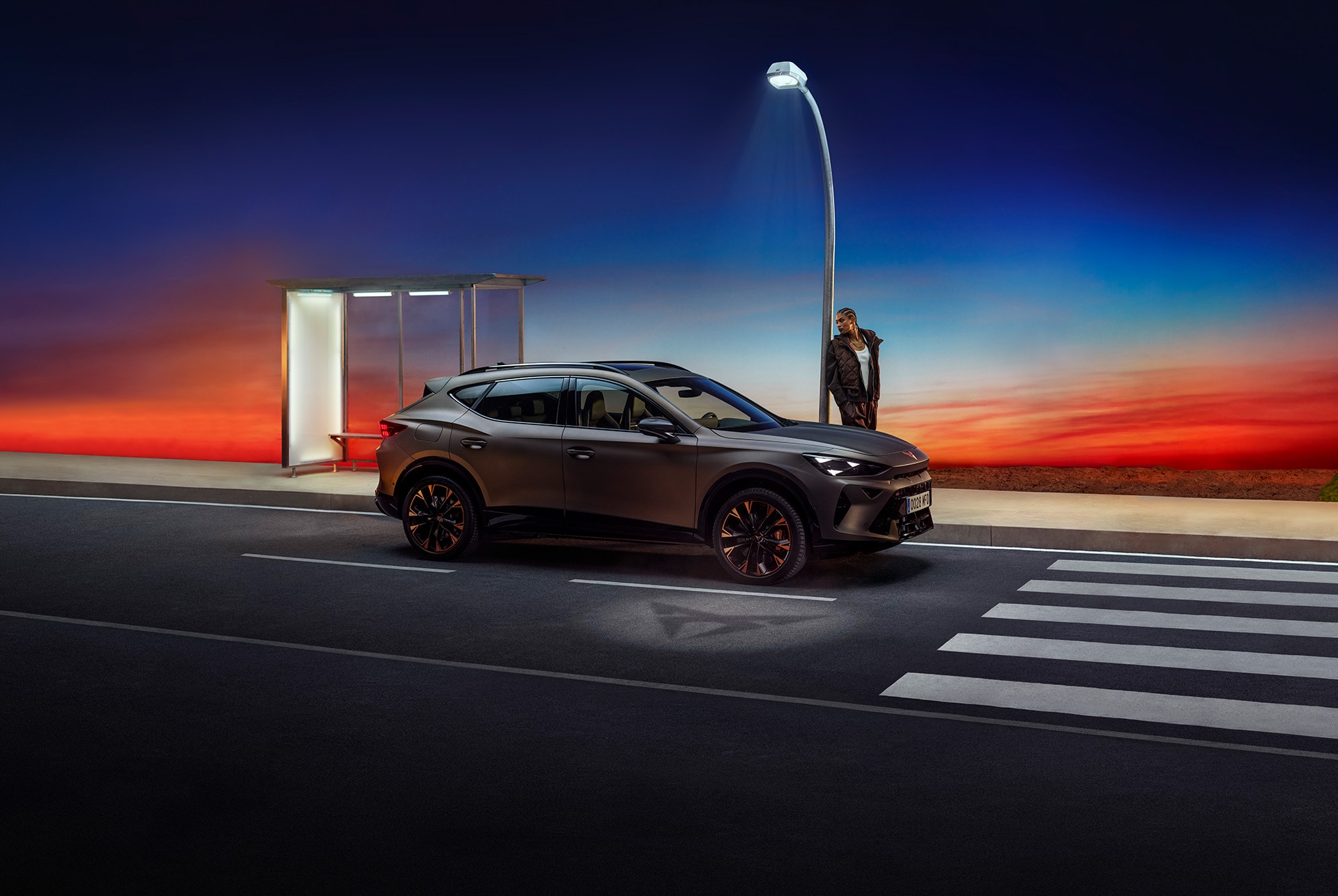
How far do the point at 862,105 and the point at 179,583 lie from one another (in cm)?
1330

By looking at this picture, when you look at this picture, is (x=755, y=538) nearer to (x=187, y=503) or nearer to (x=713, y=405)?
(x=713, y=405)

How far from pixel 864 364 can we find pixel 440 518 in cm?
566

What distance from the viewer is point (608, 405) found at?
34.6ft

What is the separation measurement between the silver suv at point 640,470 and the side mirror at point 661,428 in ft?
0.04

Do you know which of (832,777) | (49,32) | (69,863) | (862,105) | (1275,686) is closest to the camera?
(69,863)

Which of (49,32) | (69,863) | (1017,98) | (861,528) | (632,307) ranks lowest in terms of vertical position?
(69,863)

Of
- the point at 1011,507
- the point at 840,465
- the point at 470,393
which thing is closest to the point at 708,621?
the point at 840,465

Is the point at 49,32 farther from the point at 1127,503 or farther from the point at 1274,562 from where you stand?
the point at 1274,562

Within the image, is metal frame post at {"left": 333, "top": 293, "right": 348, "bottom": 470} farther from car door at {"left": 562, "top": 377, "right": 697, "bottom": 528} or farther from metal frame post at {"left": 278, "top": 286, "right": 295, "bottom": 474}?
car door at {"left": 562, "top": 377, "right": 697, "bottom": 528}

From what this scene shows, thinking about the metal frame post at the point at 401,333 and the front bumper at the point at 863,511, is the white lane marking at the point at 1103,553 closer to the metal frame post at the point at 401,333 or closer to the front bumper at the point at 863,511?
the front bumper at the point at 863,511

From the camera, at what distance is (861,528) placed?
950 centimetres

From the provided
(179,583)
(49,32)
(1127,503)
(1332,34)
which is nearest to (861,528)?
(179,583)

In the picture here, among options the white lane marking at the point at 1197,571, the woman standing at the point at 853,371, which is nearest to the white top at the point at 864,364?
the woman standing at the point at 853,371

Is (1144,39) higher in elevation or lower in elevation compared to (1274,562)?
higher
